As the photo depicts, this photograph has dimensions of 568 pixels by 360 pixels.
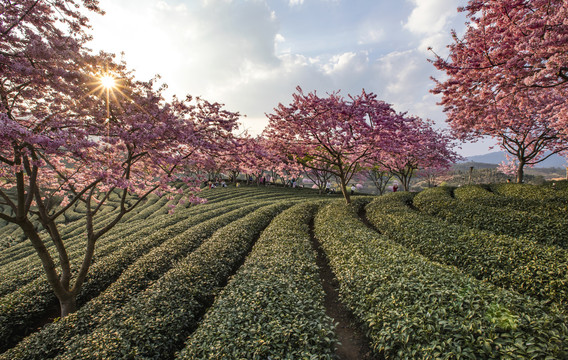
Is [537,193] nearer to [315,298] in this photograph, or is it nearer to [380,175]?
[315,298]

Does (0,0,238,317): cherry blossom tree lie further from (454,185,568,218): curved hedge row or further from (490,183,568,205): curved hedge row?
(490,183,568,205): curved hedge row

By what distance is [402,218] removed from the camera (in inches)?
502

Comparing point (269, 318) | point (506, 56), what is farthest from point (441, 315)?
point (506, 56)

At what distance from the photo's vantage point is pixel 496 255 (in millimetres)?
7551

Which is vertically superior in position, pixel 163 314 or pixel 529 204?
pixel 529 204

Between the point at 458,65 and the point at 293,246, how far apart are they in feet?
31.1

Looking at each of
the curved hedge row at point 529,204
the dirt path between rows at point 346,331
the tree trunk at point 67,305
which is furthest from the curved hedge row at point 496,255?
the tree trunk at point 67,305

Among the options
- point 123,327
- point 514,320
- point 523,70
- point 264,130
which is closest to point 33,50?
point 123,327

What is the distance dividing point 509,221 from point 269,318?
12.4 meters

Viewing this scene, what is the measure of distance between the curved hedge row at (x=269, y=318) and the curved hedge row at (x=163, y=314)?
725mm

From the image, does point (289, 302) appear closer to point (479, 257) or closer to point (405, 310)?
point (405, 310)

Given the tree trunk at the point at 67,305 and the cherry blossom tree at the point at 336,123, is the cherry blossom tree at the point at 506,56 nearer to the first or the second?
the cherry blossom tree at the point at 336,123

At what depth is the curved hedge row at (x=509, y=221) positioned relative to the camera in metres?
9.54

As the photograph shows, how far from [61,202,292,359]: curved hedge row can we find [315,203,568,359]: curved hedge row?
4624mm
